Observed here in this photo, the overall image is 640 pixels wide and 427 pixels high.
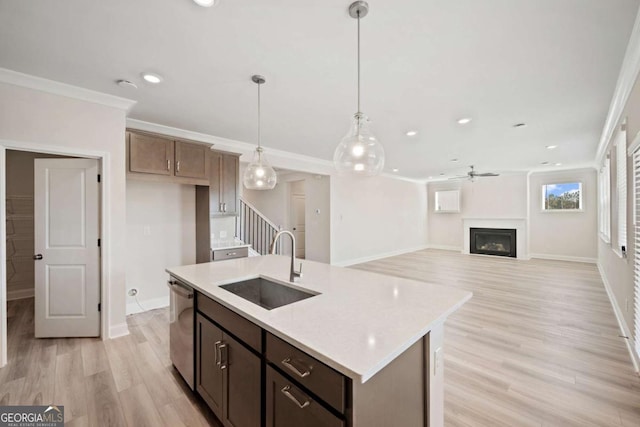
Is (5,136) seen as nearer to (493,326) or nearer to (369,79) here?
(369,79)

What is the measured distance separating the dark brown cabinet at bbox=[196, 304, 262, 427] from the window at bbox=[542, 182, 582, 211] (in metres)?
Result: 9.36

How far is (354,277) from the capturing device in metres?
2.11

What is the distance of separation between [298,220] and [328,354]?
23.3ft

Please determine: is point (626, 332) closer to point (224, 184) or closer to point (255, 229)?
point (224, 184)

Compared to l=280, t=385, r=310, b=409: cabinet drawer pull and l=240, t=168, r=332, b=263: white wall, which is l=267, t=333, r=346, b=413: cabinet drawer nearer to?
l=280, t=385, r=310, b=409: cabinet drawer pull

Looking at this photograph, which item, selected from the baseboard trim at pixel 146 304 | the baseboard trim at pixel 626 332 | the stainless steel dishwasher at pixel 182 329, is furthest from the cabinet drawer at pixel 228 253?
the baseboard trim at pixel 626 332

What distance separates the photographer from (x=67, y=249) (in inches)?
113

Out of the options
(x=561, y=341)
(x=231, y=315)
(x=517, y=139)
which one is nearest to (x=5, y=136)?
(x=231, y=315)

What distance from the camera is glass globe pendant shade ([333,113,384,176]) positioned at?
6.02 ft

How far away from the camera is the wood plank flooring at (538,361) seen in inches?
73.7

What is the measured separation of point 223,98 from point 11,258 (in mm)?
4617

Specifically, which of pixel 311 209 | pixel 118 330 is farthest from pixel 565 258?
pixel 118 330

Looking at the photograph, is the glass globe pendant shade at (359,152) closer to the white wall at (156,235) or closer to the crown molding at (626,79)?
the crown molding at (626,79)

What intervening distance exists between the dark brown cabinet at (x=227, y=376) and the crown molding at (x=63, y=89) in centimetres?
251
